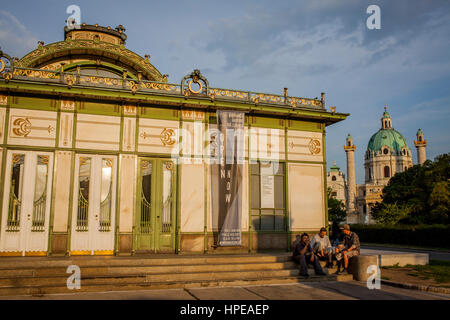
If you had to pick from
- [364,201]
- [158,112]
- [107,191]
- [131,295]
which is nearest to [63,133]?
[107,191]

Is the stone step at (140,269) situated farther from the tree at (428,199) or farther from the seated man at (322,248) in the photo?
the tree at (428,199)

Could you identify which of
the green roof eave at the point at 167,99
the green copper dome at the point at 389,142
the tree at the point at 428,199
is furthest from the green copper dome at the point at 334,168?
the green roof eave at the point at 167,99

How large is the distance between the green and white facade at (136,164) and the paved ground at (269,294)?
4402mm

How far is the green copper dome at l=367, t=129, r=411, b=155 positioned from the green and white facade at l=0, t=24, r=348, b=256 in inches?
5416

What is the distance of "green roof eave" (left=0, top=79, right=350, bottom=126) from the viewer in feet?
44.8

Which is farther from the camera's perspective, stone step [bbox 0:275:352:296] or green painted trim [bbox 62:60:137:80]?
green painted trim [bbox 62:60:137:80]

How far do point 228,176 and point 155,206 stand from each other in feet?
9.82

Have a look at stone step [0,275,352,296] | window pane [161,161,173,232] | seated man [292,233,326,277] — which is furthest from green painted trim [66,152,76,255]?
seated man [292,233,326,277]

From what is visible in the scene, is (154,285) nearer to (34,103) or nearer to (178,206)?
(178,206)

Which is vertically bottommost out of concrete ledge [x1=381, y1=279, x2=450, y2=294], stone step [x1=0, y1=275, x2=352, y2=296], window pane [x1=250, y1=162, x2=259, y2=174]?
concrete ledge [x1=381, y1=279, x2=450, y2=294]

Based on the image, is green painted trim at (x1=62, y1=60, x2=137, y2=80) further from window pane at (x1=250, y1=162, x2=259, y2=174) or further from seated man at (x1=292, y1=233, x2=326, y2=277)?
seated man at (x1=292, y1=233, x2=326, y2=277)

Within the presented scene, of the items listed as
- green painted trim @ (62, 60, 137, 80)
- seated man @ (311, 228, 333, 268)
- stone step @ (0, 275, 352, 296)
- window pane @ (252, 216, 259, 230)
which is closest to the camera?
stone step @ (0, 275, 352, 296)

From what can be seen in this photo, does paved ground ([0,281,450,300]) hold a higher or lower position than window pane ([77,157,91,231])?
lower
